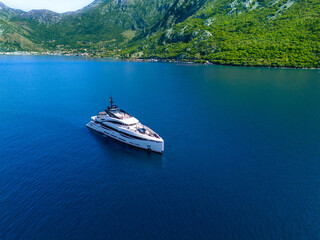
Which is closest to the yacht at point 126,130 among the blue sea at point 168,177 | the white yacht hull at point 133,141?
the white yacht hull at point 133,141

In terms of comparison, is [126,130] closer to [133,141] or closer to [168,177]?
[133,141]

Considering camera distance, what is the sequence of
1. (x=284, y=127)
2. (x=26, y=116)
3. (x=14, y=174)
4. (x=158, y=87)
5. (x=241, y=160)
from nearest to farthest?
(x=14, y=174) < (x=241, y=160) < (x=284, y=127) < (x=26, y=116) < (x=158, y=87)

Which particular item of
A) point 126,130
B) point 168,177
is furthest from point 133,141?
point 168,177

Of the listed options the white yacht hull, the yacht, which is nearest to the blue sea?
the white yacht hull

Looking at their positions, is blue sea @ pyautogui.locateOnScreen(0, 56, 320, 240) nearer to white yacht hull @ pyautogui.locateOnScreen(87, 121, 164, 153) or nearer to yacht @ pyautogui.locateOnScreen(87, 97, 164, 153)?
white yacht hull @ pyautogui.locateOnScreen(87, 121, 164, 153)

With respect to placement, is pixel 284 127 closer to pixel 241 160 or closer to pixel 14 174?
pixel 241 160

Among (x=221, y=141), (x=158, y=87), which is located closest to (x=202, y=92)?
(x=158, y=87)
